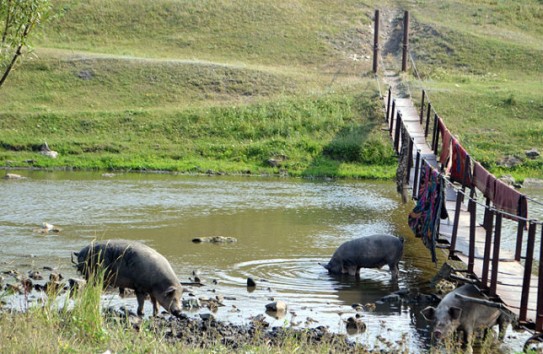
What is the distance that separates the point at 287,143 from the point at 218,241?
1497cm

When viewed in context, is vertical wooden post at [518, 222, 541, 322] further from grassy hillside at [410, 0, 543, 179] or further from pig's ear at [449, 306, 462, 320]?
grassy hillside at [410, 0, 543, 179]

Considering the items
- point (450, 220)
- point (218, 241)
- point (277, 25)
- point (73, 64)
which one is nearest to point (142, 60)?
point (73, 64)

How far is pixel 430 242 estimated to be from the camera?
16.4 metres

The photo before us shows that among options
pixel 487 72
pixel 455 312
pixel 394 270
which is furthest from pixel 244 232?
pixel 487 72

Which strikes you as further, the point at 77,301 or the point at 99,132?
the point at 99,132

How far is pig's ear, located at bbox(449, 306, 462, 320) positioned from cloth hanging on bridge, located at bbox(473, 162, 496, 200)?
13.2 ft

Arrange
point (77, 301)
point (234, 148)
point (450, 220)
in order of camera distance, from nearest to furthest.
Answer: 1. point (77, 301)
2. point (450, 220)
3. point (234, 148)

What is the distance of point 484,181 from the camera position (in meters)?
17.0

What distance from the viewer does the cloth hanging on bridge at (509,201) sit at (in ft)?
45.3

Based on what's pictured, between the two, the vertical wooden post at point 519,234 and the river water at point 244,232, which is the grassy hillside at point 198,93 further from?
the vertical wooden post at point 519,234

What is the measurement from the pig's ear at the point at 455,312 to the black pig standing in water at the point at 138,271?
3933mm

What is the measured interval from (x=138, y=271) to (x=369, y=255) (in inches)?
198

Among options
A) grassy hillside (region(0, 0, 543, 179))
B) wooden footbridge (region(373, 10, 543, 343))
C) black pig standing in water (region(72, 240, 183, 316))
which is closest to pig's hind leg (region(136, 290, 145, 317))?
black pig standing in water (region(72, 240, 183, 316))

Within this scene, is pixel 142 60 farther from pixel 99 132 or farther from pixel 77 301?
pixel 77 301
